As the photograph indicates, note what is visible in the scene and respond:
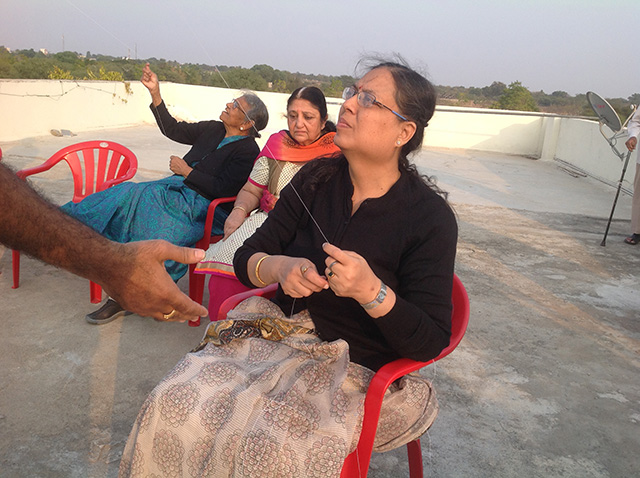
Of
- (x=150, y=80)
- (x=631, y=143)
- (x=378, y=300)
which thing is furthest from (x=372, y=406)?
(x=631, y=143)

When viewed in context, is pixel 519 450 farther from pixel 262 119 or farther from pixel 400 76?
pixel 262 119

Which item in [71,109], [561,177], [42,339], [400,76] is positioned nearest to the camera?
[400,76]

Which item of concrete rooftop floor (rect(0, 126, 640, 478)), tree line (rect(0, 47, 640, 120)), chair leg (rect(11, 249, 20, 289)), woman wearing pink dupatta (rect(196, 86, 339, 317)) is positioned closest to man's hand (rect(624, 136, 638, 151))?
concrete rooftop floor (rect(0, 126, 640, 478))

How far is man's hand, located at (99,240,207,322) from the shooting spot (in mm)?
1467

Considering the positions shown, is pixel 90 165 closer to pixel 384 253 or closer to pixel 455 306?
pixel 384 253

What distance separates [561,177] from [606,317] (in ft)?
25.7

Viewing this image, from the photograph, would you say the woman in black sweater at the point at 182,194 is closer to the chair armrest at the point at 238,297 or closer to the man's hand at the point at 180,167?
the man's hand at the point at 180,167

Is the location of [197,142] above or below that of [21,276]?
above

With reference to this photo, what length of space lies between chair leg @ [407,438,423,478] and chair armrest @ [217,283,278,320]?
0.79 m

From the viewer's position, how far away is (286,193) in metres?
2.10

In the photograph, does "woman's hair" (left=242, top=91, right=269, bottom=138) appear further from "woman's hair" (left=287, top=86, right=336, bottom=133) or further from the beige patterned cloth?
the beige patterned cloth

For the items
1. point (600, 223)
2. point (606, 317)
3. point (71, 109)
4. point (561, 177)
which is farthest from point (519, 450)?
point (71, 109)

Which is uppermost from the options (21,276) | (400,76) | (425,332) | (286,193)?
(400,76)

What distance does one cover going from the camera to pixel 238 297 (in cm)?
204
